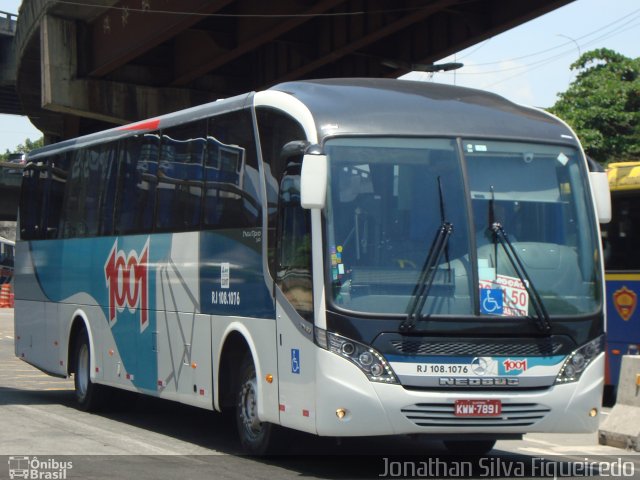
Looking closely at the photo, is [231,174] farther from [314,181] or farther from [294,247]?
[314,181]

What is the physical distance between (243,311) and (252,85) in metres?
22.3

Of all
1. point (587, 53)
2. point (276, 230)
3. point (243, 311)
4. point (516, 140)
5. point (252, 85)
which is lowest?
point (243, 311)

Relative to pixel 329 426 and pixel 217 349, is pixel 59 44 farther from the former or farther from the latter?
pixel 329 426

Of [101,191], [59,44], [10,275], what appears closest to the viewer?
[101,191]

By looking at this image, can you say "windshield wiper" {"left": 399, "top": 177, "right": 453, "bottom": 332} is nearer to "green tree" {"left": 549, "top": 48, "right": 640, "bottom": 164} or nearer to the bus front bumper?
the bus front bumper

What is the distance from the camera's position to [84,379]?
1616 centimetres

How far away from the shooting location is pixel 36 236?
18.1 meters

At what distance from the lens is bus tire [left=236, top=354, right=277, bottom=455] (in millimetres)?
11031

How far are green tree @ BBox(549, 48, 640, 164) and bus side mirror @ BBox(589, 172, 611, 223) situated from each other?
3191 centimetres

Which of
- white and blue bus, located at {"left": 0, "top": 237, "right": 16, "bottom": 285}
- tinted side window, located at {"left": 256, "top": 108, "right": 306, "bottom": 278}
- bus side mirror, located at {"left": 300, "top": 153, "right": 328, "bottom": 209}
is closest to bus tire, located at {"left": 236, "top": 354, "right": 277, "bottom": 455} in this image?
tinted side window, located at {"left": 256, "top": 108, "right": 306, "bottom": 278}

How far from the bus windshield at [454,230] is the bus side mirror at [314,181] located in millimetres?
312

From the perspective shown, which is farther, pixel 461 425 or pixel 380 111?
pixel 380 111

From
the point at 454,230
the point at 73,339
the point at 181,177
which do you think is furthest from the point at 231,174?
the point at 73,339

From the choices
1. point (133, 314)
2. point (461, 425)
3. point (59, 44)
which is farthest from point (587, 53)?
point (461, 425)
